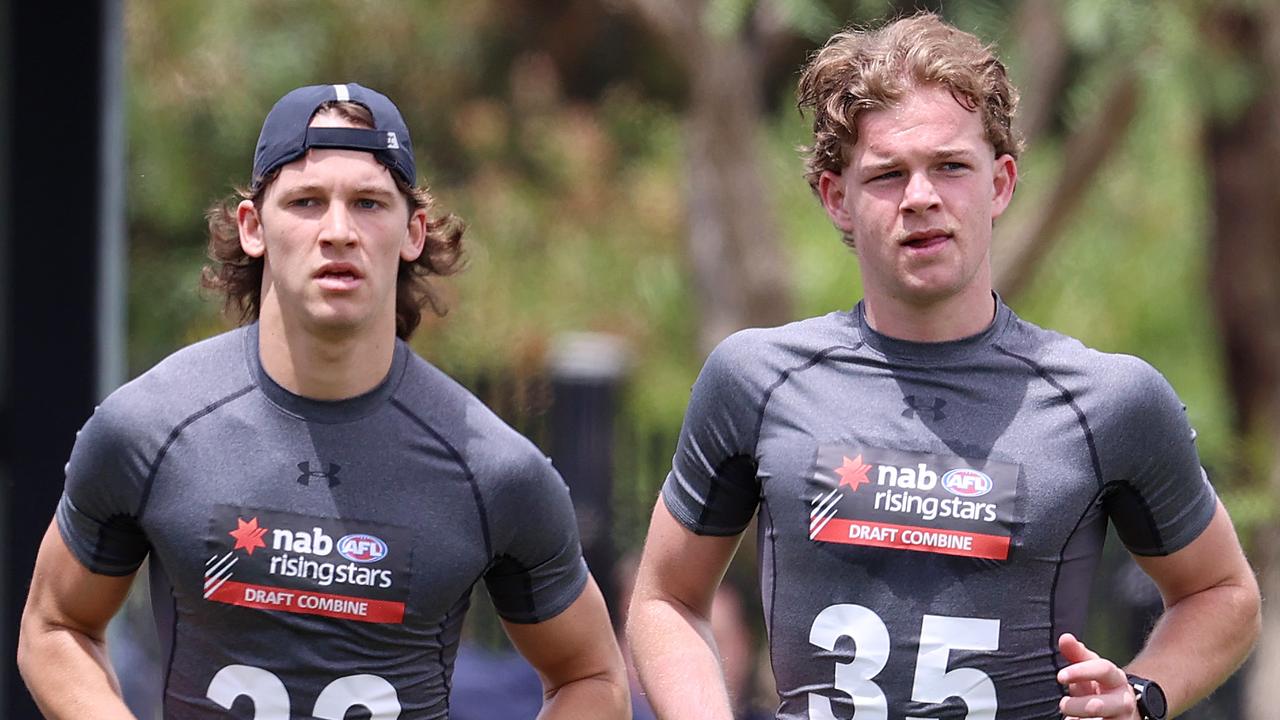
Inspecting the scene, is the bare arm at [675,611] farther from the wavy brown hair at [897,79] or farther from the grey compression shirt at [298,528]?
the wavy brown hair at [897,79]

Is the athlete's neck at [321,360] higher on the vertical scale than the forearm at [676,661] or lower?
higher

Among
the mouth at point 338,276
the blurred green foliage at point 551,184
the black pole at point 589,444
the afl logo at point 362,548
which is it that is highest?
the blurred green foliage at point 551,184

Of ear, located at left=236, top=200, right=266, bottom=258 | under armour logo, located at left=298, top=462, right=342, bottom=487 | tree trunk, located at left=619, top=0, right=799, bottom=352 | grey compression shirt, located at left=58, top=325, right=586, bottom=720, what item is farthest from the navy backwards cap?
tree trunk, located at left=619, top=0, right=799, bottom=352

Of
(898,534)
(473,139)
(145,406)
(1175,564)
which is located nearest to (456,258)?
(145,406)

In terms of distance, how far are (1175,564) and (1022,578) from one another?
13.8 inches

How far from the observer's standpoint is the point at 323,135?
3.73 m

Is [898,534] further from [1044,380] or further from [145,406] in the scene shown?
[145,406]

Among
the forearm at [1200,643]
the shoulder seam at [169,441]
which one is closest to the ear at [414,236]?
the shoulder seam at [169,441]

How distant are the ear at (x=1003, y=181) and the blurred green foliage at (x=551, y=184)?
219 inches

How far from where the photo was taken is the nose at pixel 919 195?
3.48 metres

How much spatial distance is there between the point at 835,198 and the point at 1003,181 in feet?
1.10

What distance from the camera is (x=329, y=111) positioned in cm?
379

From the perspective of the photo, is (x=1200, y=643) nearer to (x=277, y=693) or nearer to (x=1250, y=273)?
(x=277, y=693)

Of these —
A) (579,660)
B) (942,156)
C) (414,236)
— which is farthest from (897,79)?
(579,660)
